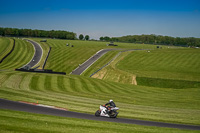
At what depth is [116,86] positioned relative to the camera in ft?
169

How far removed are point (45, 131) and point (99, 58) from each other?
78.8 metres

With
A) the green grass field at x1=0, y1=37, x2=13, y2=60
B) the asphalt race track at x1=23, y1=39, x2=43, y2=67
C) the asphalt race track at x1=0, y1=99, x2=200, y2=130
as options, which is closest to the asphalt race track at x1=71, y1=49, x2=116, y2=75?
the asphalt race track at x1=23, y1=39, x2=43, y2=67

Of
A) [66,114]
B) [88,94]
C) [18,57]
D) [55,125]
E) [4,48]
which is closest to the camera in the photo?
[55,125]

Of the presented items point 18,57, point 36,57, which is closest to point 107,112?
point 36,57

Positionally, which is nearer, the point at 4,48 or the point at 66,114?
the point at 66,114

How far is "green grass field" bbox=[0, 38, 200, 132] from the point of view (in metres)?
26.5

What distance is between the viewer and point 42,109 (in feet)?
76.6

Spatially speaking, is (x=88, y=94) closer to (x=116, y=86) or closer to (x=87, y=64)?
(x=116, y=86)

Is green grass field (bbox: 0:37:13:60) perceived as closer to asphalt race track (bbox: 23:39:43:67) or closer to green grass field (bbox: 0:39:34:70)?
green grass field (bbox: 0:39:34:70)

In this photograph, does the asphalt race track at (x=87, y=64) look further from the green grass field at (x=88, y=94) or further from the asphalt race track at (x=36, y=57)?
the green grass field at (x=88, y=94)

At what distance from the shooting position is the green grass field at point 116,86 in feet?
86.8

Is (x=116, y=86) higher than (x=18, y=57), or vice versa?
(x=18, y=57)

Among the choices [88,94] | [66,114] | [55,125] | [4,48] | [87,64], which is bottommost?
[88,94]

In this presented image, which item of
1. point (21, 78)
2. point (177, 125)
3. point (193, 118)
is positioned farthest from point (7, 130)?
point (21, 78)
